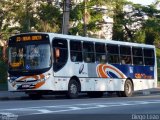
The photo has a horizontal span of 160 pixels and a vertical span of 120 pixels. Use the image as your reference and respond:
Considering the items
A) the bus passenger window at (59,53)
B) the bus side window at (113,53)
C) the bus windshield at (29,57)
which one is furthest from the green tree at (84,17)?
the bus windshield at (29,57)

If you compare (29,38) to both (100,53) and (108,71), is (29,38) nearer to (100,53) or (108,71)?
(100,53)

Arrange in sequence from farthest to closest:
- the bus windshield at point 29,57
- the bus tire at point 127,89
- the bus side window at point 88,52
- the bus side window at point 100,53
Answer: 1. the bus tire at point 127,89
2. the bus side window at point 100,53
3. the bus side window at point 88,52
4. the bus windshield at point 29,57

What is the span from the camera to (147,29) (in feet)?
179

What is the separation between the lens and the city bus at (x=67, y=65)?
25875 millimetres

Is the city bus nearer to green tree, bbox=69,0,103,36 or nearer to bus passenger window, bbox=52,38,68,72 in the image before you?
bus passenger window, bbox=52,38,68,72

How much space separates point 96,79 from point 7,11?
1256cm

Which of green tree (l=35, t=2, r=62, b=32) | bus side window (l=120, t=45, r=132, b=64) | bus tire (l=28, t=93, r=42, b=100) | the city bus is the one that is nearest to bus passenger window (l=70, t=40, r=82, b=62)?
the city bus

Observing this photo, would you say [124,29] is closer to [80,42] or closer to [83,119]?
[80,42]

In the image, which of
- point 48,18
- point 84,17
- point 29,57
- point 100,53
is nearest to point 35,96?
point 29,57

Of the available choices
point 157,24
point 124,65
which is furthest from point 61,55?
point 157,24

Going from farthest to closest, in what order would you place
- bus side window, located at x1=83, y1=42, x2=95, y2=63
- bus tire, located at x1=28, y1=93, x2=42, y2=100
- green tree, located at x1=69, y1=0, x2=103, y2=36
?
green tree, located at x1=69, y1=0, x2=103, y2=36, bus side window, located at x1=83, y1=42, x2=95, y2=63, bus tire, located at x1=28, y1=93, x2=42, y2=100

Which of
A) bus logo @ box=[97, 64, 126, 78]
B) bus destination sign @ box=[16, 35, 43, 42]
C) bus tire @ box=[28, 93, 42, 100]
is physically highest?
bus destination sign @ box=[16, 35, 43, 42]

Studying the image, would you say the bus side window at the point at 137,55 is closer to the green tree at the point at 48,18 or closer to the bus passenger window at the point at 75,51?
the bus passenger window at the point at 75,51

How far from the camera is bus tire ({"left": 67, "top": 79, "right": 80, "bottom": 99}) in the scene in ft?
88.6
